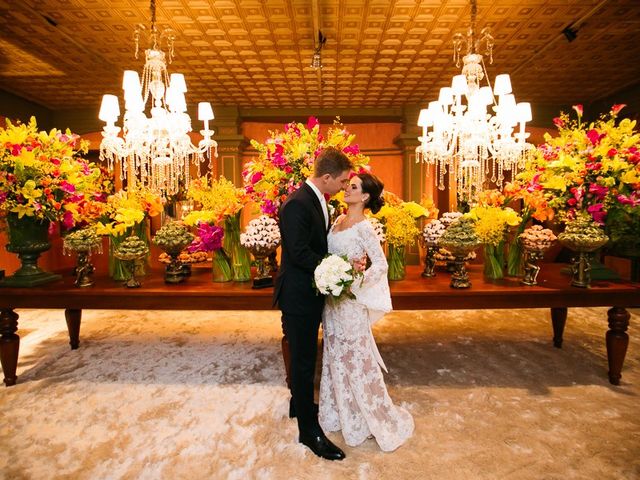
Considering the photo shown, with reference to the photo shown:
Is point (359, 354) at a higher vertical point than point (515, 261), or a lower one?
lower

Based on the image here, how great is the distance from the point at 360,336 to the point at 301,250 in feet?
2.24

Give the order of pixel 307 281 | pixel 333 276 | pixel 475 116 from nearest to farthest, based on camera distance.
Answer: pixel 333 276
pixel 307 281
pixel 475 116

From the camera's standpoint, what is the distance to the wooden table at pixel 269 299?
2.97m

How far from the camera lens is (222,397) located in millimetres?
3020

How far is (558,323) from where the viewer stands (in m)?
3.95

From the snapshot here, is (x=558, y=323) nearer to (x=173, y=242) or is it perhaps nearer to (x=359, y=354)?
(x=359, y=354)

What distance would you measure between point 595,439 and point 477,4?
4.53 m

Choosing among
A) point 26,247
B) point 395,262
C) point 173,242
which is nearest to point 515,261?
point 395,262

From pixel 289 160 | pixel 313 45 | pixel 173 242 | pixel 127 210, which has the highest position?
pixel 313 45

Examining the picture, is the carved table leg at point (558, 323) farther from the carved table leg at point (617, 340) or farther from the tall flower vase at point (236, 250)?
the tall flower vase at point (236, 250)

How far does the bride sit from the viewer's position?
7.56ft

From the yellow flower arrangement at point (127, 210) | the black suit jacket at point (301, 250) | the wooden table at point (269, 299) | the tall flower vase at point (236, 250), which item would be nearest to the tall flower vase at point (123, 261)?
the yellow flower arrangement at point (127, 210)

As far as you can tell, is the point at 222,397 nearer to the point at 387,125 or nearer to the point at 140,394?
the point at 140,394

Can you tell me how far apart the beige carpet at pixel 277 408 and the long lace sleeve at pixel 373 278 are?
90 centimetres
